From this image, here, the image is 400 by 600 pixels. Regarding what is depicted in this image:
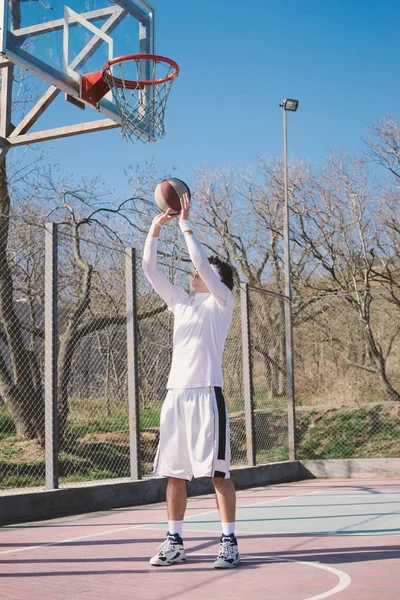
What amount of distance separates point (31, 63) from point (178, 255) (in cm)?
946

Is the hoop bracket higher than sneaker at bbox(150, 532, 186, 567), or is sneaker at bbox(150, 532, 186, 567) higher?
the hoop bracket

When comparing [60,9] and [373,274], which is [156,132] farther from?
[373,274]

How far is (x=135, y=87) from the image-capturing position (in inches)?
342

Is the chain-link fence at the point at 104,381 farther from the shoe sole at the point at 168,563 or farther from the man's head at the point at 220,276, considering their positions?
the shoe sole at the point at 168,563

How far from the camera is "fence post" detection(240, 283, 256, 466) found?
1170cm

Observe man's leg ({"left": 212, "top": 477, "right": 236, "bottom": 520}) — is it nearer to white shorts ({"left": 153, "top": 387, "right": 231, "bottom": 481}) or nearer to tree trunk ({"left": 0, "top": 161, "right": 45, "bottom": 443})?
white shorts ({"left": 153, "top": 387, "right": 231, "bottom": 481})

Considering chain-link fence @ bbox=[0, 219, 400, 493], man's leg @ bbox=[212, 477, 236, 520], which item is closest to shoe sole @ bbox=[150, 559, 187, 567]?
man's leg @ bbox=[212, 477, 236, 520]

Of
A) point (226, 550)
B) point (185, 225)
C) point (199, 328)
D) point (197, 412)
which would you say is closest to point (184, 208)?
point (185, 225)

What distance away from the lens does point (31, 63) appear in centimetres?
802

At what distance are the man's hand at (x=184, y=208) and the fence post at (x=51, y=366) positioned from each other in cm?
329

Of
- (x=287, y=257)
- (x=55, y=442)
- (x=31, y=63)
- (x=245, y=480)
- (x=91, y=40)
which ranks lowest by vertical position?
(x=245, y=480)

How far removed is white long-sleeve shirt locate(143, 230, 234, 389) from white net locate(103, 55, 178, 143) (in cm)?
369

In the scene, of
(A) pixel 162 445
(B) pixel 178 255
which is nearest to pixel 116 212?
(B) pixel 178 255

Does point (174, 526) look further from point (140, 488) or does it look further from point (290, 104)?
point (290, 104)
